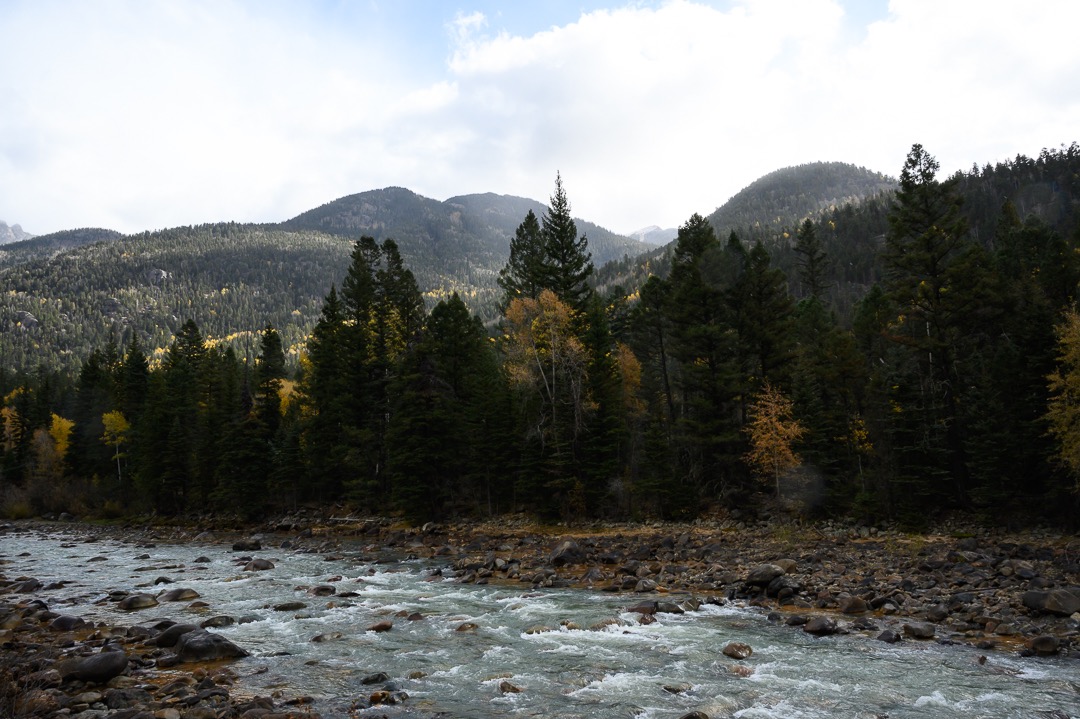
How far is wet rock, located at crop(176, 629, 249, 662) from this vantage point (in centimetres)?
1285

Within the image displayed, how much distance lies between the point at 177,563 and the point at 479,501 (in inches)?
801

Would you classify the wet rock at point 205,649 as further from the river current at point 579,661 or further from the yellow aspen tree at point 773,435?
the yellow aspen tree at point 773,435

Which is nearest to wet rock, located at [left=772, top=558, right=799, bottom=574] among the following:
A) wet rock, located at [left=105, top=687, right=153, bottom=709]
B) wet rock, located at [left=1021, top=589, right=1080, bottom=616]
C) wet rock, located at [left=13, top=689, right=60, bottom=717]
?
wet rock, located at [left=1021, top=589, right=1080, bottom=616]

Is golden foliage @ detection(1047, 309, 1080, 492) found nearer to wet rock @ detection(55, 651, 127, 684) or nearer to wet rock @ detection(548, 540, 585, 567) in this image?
wet rock @ detection(548, 540, 585, 567)

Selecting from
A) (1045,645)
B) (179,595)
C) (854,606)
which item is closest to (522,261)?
(179,595)

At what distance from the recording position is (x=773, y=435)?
1325 inches

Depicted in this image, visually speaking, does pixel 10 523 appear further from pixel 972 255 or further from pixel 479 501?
pixel 972 255

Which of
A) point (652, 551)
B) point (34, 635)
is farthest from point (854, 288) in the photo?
point (34, 635)

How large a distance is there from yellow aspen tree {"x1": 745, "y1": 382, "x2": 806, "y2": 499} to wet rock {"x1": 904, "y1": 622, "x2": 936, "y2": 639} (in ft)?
65.8

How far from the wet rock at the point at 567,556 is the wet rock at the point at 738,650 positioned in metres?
12.6

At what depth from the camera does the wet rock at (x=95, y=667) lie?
36.6ft

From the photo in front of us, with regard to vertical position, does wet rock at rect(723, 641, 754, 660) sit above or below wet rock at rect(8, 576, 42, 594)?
above

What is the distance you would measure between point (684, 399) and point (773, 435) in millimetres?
9054

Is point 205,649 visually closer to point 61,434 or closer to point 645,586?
point 645,586
